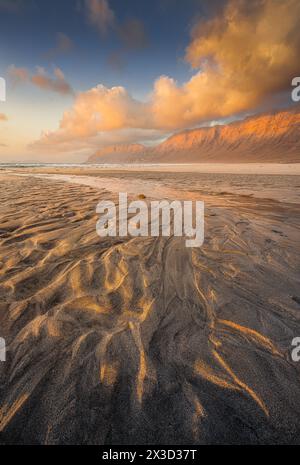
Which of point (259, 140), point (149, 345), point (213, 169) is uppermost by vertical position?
point (259, 140)

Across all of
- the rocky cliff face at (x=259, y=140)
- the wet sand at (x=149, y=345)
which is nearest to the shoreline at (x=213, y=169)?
the wet sand at (x=149, y=345)

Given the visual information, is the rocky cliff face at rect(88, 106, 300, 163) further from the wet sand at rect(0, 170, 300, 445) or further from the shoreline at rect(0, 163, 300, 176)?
the wet sand at rect(0, 170, 300, 445)

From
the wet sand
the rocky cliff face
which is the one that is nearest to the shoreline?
the wet sand

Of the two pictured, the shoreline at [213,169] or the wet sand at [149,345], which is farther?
the shoreline at [213,169]

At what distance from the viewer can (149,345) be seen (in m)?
1.71

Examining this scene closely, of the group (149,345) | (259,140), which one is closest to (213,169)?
(149,345)

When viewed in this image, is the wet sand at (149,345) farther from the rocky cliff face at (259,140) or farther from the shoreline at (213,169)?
the rocky cliff face at (259,140)

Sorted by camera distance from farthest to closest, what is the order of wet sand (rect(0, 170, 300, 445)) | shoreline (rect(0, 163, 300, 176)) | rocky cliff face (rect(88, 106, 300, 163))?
rocky cliff face (rect(88, 106, 300, 163)), shoreline (rect(0, 163, 300, 176)), wet sand (rect(0, 170, 300, 445))

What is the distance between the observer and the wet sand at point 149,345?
1209mm

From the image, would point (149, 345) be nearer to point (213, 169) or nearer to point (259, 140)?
point (213, 169)

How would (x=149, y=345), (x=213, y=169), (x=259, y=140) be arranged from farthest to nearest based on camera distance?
(x=259, y=140)
(x=213, y=169)
(x=149, y=345)

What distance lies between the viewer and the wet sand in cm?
121

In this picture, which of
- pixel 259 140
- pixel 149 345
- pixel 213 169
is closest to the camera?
pixel 149 345

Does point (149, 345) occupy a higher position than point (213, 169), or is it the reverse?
point (213, 169)
